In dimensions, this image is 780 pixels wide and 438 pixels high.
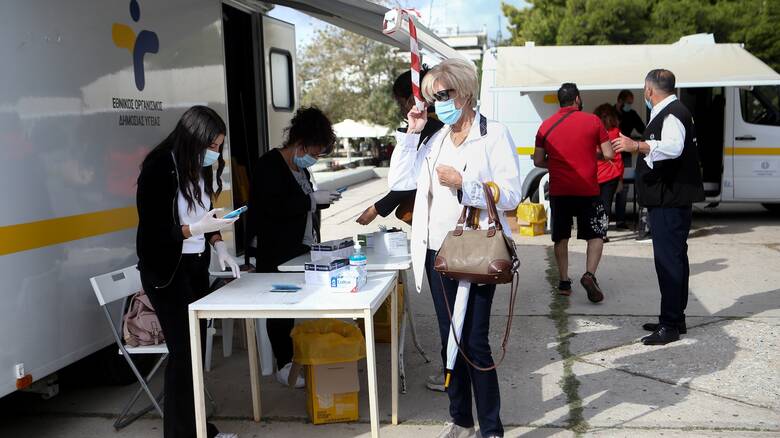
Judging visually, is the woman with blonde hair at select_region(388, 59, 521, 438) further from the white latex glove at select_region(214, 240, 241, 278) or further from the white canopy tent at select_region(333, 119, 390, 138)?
the white canopy tent at select_region(333, 119, 390, 138)

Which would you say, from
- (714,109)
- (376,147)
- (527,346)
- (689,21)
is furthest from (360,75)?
(527,346)

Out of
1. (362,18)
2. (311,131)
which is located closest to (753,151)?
(362,18)

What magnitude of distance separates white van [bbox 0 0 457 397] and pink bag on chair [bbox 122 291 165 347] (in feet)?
0.68

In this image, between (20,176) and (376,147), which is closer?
(20,176)

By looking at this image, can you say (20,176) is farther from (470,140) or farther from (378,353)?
(378,353)

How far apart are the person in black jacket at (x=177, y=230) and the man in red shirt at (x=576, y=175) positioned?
3.40 meters

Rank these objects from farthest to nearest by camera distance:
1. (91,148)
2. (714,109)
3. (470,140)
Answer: (714,109), (91,148), (470,140)

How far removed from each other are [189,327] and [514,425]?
1.73 metres

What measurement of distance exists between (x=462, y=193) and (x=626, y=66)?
746 cm

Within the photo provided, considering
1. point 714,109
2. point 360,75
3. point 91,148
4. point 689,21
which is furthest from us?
point 360,75

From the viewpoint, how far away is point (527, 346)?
17.9 ft

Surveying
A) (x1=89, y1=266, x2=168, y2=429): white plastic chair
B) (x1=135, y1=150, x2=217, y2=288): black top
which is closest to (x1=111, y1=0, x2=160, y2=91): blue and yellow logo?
(x1=135, y1=150, x2=217, y2=288): black top

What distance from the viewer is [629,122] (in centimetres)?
1040

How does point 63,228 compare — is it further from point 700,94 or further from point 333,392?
point 700,94
